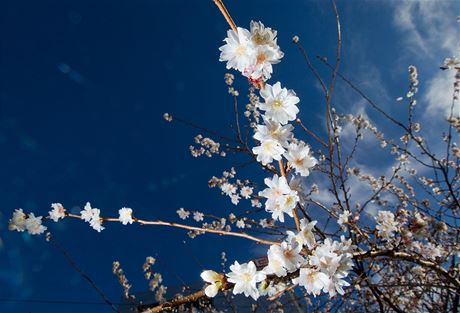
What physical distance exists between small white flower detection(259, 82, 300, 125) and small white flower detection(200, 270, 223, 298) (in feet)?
2.57

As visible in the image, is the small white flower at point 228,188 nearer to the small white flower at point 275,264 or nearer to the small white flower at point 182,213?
the small white flower at point 182,213

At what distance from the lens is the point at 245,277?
155 centimetres

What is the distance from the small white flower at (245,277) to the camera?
1.53 metres

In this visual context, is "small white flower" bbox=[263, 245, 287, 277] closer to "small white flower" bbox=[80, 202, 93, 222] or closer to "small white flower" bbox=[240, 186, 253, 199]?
"small white flower" bbox=[80, 202, 93, 222]

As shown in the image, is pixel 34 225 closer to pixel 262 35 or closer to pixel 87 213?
pixel 87 213

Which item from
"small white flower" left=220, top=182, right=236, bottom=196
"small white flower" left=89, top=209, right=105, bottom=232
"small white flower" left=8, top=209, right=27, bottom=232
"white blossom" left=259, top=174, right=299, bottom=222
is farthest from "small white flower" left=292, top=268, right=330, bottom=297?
"small white flower" left=220, top=182, right=236, bottom=196

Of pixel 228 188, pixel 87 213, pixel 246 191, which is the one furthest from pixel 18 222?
pixel 228 188

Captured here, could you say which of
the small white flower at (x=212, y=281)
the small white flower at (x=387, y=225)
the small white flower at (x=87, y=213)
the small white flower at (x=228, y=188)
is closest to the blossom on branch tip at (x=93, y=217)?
the small white flower at (x=87, y=213)

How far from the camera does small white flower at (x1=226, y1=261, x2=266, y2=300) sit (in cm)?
153

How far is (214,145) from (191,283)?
48.2 feet

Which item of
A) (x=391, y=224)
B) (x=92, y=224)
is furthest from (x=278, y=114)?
(x=391, y=224)

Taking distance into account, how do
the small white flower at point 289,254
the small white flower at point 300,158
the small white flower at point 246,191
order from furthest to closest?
1. the small white flower at point 246,191
2. the small white flower at point 300,158
3. the small white flower at point 289,254

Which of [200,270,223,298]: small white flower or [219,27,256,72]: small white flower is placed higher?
[219,27,256,72]: small white flower

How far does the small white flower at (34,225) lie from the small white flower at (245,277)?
189 centimetres
